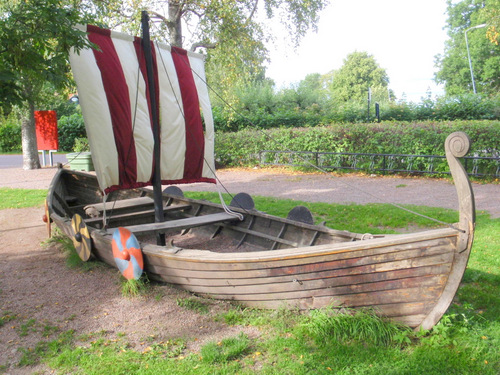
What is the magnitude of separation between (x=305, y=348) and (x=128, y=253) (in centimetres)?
224

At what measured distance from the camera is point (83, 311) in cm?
459

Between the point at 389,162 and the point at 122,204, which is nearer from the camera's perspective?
the point at 122,204

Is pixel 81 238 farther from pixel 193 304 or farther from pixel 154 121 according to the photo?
pixel 193 304

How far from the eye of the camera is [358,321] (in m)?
3.55

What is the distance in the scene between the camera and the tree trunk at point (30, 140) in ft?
52.9

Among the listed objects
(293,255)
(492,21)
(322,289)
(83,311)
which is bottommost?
(83,311)

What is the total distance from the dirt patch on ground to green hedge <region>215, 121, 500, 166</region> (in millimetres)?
7911

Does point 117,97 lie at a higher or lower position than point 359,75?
lower

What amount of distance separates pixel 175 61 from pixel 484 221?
18.1 feet

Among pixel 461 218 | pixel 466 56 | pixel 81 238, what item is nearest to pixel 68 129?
pixel 81 238

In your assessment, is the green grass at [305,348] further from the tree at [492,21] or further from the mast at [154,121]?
the tree at [492,21]

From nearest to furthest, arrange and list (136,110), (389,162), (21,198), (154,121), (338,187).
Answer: (136,110), (154,121), (21,198), (338,187), (389,162)

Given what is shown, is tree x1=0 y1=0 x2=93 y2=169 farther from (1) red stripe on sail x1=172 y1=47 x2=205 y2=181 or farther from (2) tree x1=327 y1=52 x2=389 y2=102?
(2) tree x1=327 y1=52 x2=389 y2=102

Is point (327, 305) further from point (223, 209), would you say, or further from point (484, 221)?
point (484, 221)
